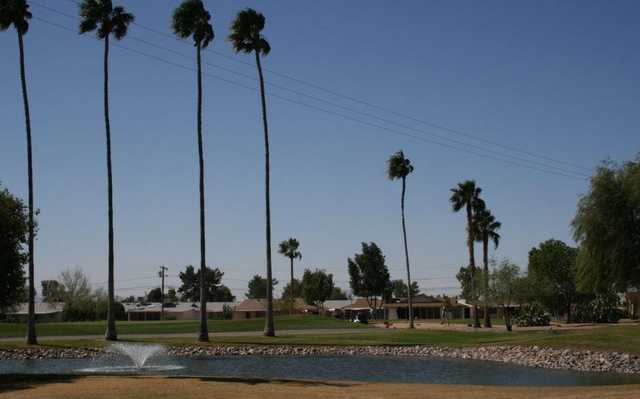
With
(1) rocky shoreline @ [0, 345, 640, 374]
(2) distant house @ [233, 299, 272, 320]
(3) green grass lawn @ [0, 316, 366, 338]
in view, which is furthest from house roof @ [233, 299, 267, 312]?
(1) rocky shoreline @ [0, 345, 640, 374]

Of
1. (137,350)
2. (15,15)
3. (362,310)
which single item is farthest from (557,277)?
(15,15)

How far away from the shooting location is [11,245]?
34438 millimetres

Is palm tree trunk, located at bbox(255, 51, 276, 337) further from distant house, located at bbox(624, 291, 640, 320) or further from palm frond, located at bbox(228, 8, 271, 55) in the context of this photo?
distant house, located at bbox(624, 291, 640, 320)

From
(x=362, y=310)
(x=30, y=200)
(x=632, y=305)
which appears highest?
(x=30, y=200)

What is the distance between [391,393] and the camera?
24781 millimetres

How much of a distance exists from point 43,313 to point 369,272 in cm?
5889

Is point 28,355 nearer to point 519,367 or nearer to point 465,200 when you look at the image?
point 519,367

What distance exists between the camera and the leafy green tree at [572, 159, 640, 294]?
176 feet

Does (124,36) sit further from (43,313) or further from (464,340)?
(43,313)

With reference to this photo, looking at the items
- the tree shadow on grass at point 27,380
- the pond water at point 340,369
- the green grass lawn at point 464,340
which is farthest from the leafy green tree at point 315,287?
the tree shadow on grass at point 27,380

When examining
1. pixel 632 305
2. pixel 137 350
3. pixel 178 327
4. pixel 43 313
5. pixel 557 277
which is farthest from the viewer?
pixel 43 313

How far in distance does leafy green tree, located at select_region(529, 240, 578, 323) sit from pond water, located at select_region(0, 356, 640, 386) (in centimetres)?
5780

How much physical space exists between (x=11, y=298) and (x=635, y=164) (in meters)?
43.0

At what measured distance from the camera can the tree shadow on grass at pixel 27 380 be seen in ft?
86.1
